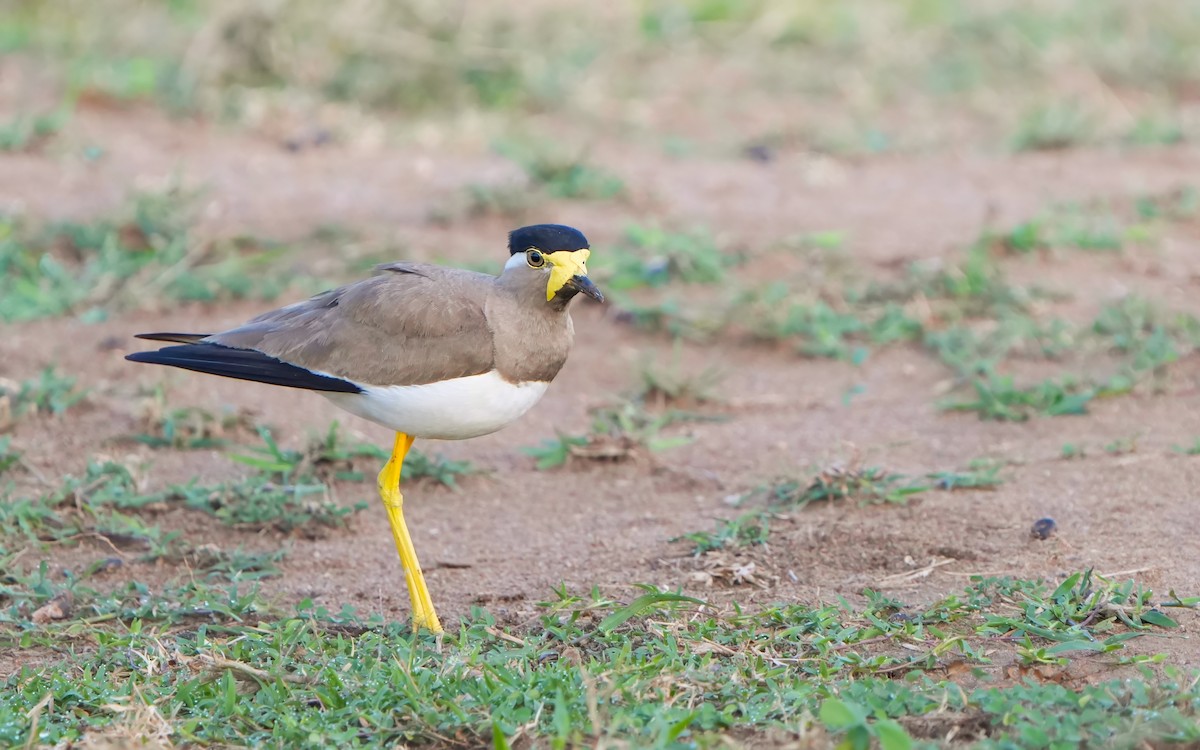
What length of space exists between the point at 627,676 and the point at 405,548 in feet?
3.21

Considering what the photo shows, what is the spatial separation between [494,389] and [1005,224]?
15.2 ft

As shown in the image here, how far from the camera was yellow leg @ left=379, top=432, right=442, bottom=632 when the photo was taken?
3.87m

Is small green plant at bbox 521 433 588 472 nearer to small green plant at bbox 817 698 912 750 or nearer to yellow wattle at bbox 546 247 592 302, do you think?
yellow wattle at bbox 546 247 592 302

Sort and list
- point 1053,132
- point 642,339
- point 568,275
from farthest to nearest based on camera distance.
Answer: point 1053,132 → point 642,339 → point 568,275

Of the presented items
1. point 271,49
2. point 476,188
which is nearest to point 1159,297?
point 476,188

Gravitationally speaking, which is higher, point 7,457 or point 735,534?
point 7,457

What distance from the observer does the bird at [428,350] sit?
12.8 feet

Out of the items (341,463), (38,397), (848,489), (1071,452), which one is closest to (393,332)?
(341,463)

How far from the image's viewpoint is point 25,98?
902 centimetres

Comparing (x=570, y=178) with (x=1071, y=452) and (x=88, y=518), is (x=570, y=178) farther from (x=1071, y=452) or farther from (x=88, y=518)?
(x=88, y=518)

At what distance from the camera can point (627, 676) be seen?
3.32 meters

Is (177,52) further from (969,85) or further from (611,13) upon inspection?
(969,85)

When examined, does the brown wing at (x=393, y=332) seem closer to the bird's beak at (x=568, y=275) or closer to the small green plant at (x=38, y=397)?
the bird's beak at (x=568, y=275)

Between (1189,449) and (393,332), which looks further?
(1189,449)
